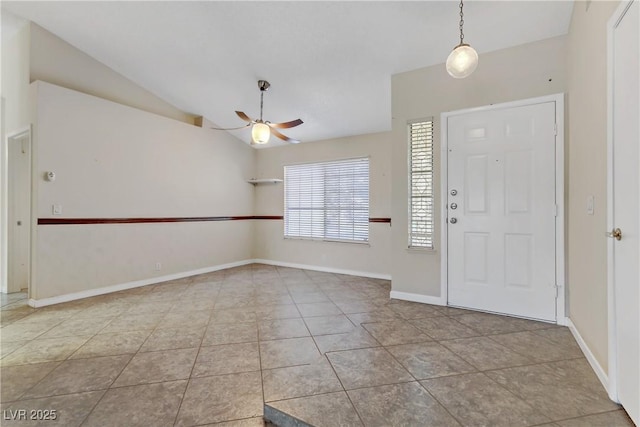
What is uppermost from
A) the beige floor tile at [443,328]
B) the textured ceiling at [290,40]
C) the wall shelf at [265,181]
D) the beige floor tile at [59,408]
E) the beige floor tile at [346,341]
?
the textured ceiling at [290,40]

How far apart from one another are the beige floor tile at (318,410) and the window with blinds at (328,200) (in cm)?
348

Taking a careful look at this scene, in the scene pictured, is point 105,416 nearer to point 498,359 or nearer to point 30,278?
point 498,359

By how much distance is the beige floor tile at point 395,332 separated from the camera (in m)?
2.41

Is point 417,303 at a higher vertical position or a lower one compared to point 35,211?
lower

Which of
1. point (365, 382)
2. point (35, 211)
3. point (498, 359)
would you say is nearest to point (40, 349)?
point (35, 211)

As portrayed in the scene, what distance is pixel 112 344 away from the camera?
7.91ft

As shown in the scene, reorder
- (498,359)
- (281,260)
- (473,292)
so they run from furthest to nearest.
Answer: (281,260), (473,292), (498,359)

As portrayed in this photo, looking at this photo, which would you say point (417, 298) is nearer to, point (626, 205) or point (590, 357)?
point (590, 357)

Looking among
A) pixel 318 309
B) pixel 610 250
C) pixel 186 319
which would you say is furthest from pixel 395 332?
pixel 186 319

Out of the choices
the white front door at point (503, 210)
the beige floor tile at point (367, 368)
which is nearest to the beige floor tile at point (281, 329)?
the beige floor tile at point (367, 368)

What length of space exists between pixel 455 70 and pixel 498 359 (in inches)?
83.4

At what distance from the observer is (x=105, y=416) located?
61.1 inches

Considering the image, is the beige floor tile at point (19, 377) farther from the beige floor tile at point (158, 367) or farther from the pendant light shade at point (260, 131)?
the pendant light shade at point (260, 131)

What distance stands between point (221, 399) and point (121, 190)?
3.55 metres
